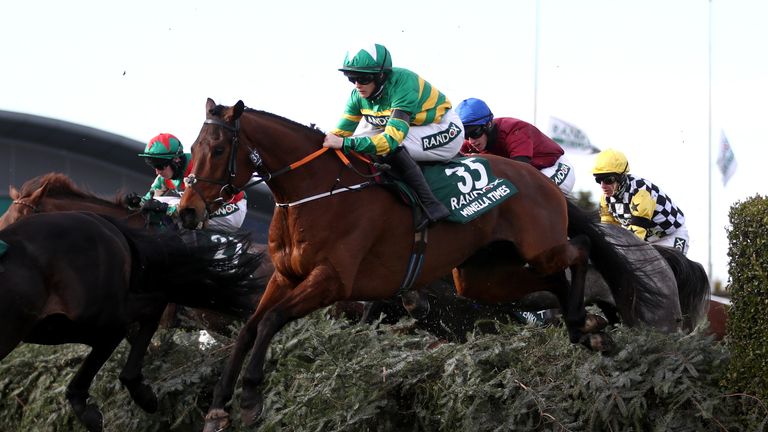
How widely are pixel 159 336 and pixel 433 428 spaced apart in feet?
7.61

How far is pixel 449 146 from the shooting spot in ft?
20.9

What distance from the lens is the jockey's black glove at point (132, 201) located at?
778 cm

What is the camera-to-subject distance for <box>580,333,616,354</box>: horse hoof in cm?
596

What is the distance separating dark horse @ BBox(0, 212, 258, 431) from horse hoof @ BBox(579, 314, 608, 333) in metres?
2.28

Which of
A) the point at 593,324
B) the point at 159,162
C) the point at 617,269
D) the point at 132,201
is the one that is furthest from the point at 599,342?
the point at 159,162

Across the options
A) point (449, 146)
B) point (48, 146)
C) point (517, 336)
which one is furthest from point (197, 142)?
point (48, 146)

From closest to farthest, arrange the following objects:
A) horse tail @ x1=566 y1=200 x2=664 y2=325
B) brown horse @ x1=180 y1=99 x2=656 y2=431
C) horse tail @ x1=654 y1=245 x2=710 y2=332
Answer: brown horse @ x1=180 y1=99 x2=656 y2=431, horse tail @ x1=566 y1=200 x2=664 y2=325, horse tail @ x1=654 y1=245 x2=710 y2=332

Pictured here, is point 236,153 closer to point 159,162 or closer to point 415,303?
point 415,303

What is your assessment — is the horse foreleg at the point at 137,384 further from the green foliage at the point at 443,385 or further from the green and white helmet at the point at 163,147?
the green and white helmet at the point at 163,147

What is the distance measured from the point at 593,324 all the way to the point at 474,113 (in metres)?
1.96

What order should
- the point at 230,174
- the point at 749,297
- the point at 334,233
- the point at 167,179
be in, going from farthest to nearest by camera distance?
the point at 167,179, the point at 334,233, the point at 230,174, the point at 749,297

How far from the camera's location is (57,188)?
306 inches

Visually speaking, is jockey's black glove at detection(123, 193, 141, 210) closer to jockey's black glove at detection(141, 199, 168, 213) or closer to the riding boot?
jockey's black glove at detection(141, 199, 168, 213)

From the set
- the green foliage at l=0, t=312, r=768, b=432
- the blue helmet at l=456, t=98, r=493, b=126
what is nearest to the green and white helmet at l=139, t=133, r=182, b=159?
the green foliage at l=0, t=312, r=768, b=432
